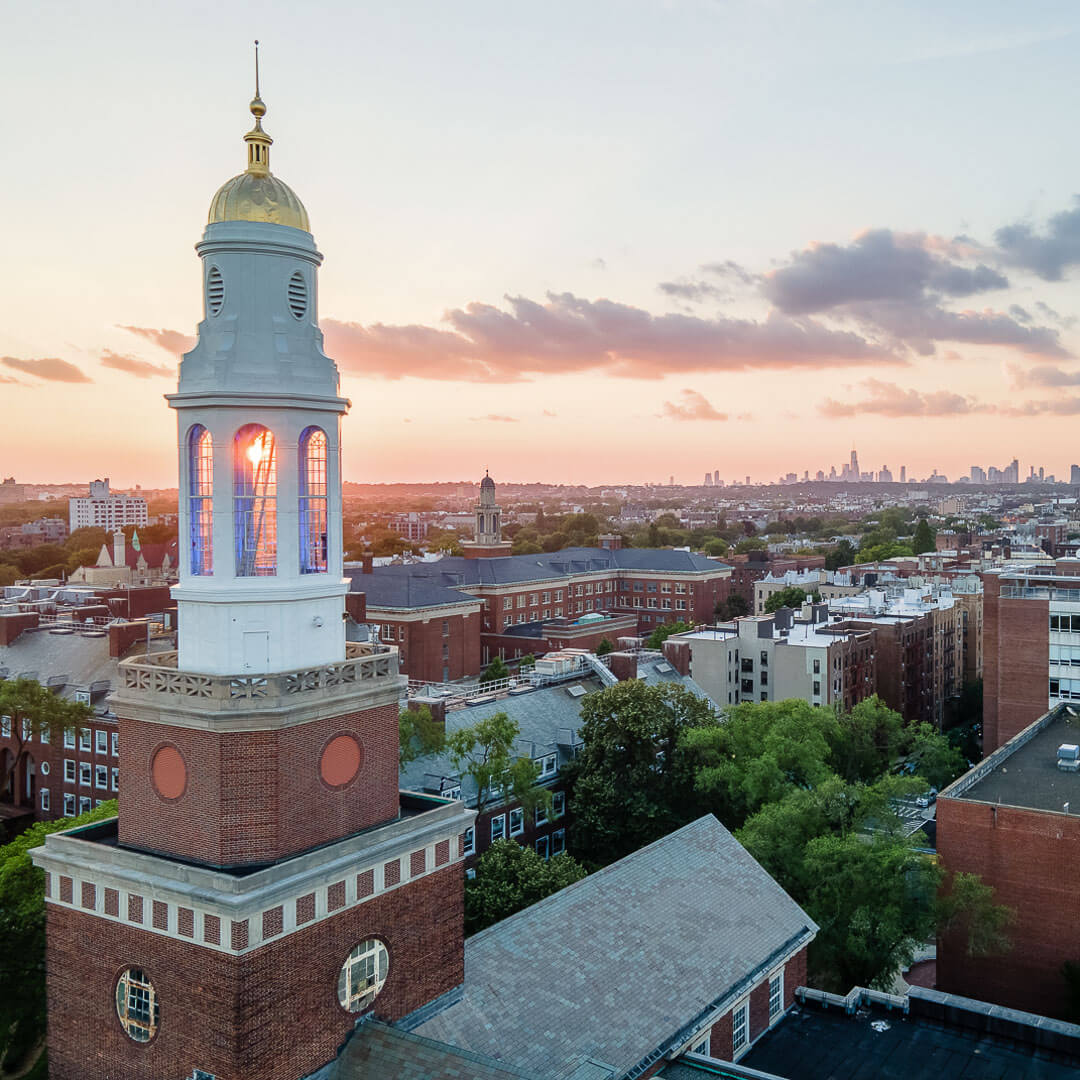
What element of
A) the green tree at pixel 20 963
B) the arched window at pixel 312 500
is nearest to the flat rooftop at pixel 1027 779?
the arched window at pixel 312 500

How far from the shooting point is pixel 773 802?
42688 millimetres

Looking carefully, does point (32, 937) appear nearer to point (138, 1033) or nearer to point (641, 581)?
point (138, 1033)

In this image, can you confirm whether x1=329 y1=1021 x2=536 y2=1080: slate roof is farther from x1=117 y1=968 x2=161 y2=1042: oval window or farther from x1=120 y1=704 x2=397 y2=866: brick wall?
x1=120 y1=704 x2=397 y2=866: brick wall

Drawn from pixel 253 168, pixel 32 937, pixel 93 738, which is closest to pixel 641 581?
pixel 93 738

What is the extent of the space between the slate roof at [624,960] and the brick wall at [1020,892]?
16.3 meters

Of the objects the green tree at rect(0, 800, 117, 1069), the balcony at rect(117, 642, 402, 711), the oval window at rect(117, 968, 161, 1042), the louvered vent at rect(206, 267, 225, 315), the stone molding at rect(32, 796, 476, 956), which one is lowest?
the green tree at rect(0, 800, 117, 1069)

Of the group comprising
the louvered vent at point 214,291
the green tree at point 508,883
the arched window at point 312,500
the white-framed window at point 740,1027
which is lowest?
the green tree at point 508,883

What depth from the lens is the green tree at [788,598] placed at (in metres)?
123

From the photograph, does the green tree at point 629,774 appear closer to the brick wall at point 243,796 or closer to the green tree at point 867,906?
the green tree at point 867,906

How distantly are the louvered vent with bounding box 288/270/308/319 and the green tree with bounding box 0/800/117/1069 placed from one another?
24.3 meters

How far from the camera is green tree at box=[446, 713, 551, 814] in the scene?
148ft

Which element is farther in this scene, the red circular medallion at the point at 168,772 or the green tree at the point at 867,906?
the green tree at the point at 867,906

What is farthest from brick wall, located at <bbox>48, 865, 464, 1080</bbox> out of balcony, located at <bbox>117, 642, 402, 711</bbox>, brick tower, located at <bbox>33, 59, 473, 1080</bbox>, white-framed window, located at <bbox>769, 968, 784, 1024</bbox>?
white-framed window, located at <bbox>769, 968, 784, 1024</bbox>

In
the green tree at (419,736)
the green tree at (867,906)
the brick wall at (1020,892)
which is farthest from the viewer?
the green tree at (419,736)
